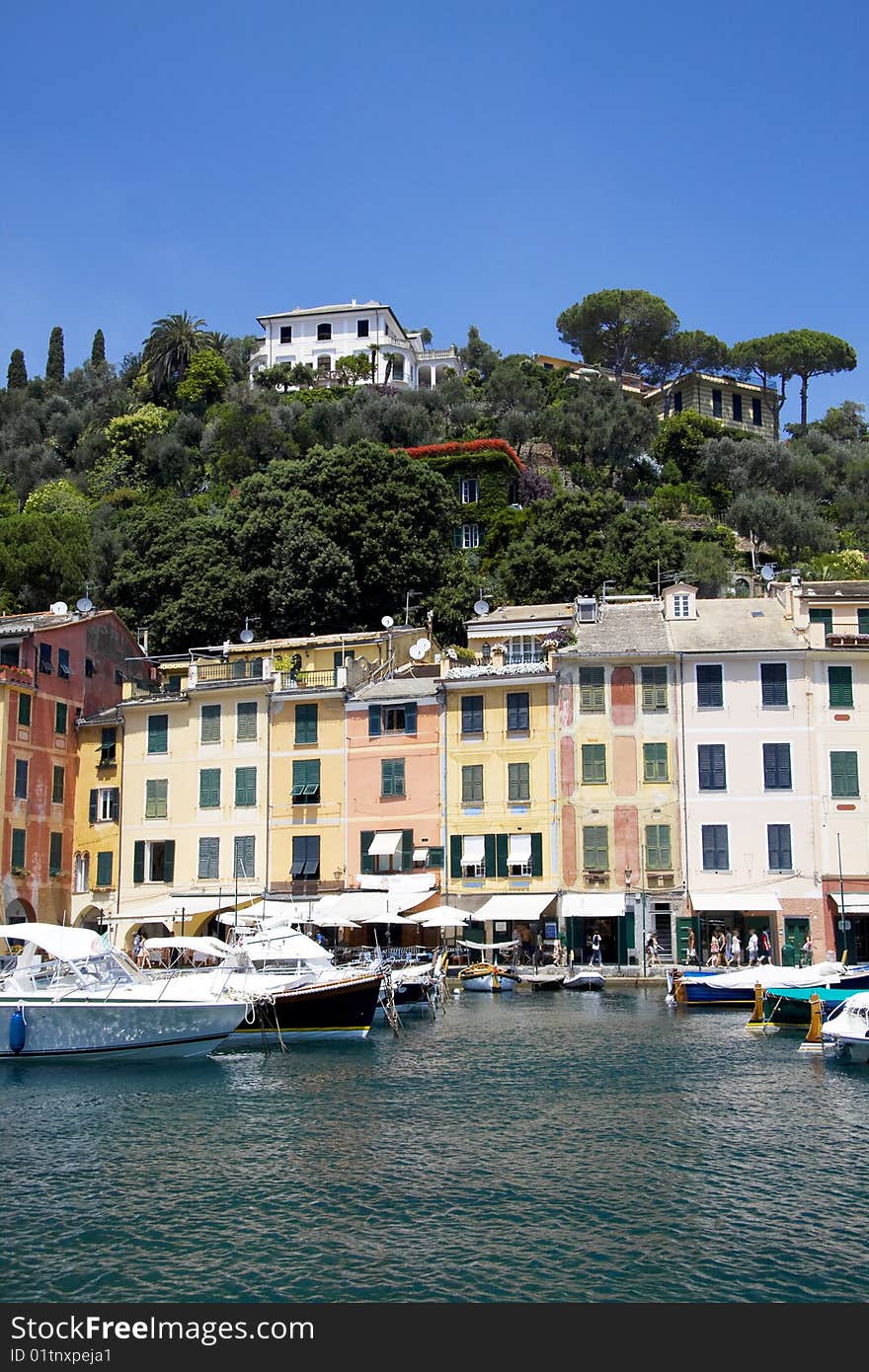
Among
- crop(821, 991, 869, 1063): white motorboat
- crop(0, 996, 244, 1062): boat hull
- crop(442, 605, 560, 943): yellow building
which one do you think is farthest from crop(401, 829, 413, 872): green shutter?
crop(821, 991, 869, 1063): white motorboat

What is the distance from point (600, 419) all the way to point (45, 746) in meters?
56.1

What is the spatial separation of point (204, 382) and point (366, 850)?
66.1 m

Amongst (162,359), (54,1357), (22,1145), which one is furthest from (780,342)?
(54,1357)

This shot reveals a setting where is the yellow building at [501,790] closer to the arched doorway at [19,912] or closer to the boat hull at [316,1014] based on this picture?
the boat hull at [316,1014]

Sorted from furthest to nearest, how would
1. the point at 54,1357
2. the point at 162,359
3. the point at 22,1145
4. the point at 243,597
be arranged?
1. the point at 162,359
2. the point at 243,597
3. the point at 22,1145
4. the point at 54,1357

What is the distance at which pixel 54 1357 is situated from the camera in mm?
13164

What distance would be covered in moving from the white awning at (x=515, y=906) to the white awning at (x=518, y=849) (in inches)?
58.0

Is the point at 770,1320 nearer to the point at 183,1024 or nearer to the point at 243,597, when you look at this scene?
the point at 183,1024

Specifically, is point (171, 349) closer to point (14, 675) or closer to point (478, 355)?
point (478, 355)

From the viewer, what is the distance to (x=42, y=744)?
58.4 m

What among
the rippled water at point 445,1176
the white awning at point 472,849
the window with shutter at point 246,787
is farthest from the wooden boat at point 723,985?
the window with shutter at point 246,787

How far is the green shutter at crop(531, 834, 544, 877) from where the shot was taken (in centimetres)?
5481

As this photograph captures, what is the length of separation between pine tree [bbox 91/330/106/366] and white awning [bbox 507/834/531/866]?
101283 mm

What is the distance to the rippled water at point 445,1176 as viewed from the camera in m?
16.6
